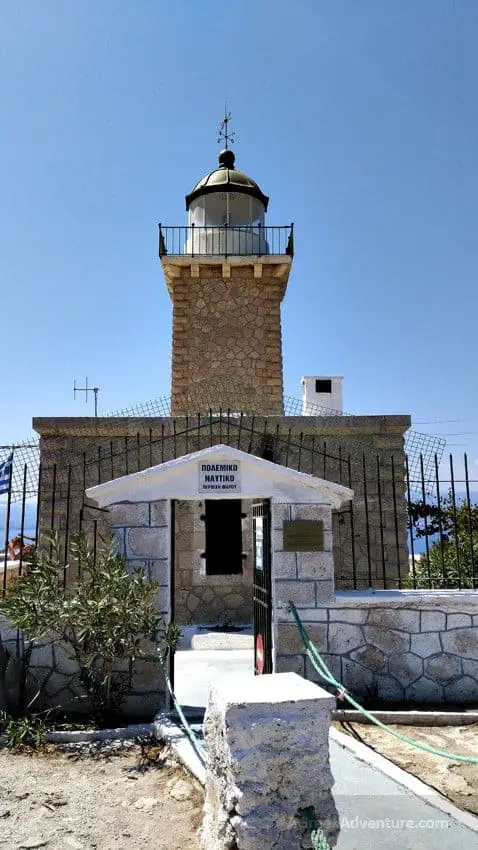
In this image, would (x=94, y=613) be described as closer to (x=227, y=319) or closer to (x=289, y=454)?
(x=289, y=454)

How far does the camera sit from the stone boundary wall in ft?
20.4

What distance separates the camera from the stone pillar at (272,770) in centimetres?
288

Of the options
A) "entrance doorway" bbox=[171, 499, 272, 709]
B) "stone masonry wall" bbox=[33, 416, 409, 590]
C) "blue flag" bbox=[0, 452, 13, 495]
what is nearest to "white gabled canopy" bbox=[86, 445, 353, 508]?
"blue flag" bbox=[0, 452, 13, 495]

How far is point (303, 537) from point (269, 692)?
3.09 meters

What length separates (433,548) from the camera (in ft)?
31.0

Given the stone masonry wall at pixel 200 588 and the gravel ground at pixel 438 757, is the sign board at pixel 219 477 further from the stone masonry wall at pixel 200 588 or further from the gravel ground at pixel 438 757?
the stone masonry wall at pixel 200 588

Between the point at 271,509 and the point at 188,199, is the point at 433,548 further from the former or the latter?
the point at 188,199

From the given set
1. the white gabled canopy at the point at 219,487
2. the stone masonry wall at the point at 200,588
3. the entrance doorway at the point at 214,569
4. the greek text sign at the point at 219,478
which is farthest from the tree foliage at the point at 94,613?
the stone masonry wall at the point at 200,588

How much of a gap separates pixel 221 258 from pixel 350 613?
11.1 m

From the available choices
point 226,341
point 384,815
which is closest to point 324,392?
point 226,341

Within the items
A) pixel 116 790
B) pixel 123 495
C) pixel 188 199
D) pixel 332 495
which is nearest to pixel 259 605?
pixel 332 495

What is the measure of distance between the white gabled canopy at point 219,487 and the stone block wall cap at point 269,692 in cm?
271

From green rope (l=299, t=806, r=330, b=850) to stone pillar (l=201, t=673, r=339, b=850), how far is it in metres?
0.02

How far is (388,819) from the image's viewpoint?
12.1 ft
